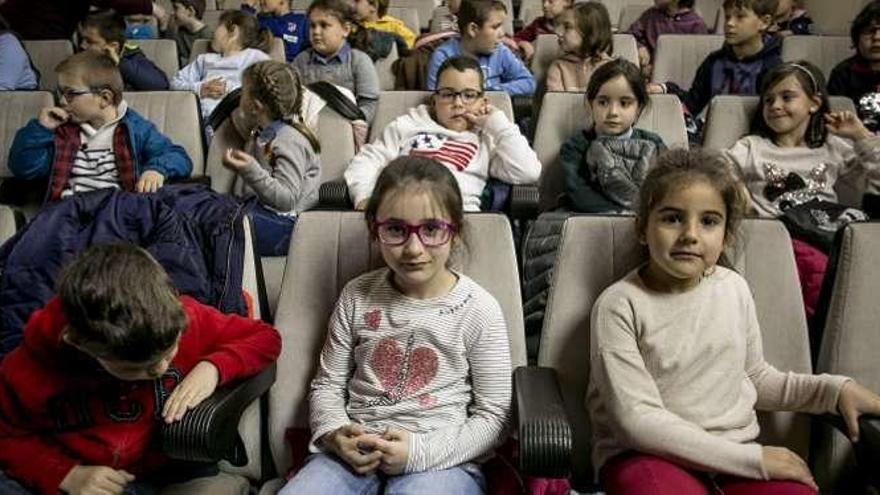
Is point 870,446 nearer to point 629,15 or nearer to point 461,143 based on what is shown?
point 461,143

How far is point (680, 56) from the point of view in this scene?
393 cm

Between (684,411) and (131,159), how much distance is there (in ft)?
5.95

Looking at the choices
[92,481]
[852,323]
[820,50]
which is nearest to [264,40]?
[820,50]

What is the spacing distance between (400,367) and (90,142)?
61.2 inches

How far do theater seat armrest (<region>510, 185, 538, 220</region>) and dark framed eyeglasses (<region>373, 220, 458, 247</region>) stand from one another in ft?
2.95

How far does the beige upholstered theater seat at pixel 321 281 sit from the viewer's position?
163 centimetres

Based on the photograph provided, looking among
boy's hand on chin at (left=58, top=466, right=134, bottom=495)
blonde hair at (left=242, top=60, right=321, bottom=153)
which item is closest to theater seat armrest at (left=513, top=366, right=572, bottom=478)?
boy's hand on chin at (left=58, top=466, right=134, bottom=495)

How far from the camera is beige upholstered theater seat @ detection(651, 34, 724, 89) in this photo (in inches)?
154

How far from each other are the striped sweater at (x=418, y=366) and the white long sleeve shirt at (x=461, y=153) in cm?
93

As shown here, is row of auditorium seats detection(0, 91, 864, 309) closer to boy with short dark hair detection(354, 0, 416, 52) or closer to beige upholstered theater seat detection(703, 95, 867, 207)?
beige upholstered theater seat detection(703, 95, 867, 207)

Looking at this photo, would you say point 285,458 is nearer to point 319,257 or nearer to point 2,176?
point 319,257

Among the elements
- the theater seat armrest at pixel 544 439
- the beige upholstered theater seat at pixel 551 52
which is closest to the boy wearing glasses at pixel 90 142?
the theater seat armrest at pixel 544 439

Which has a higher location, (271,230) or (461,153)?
(461,153)

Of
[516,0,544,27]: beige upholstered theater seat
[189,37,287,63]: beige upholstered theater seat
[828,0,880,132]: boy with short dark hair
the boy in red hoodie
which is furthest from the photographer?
[516,0,544,27]: beige upholstered theater seat
